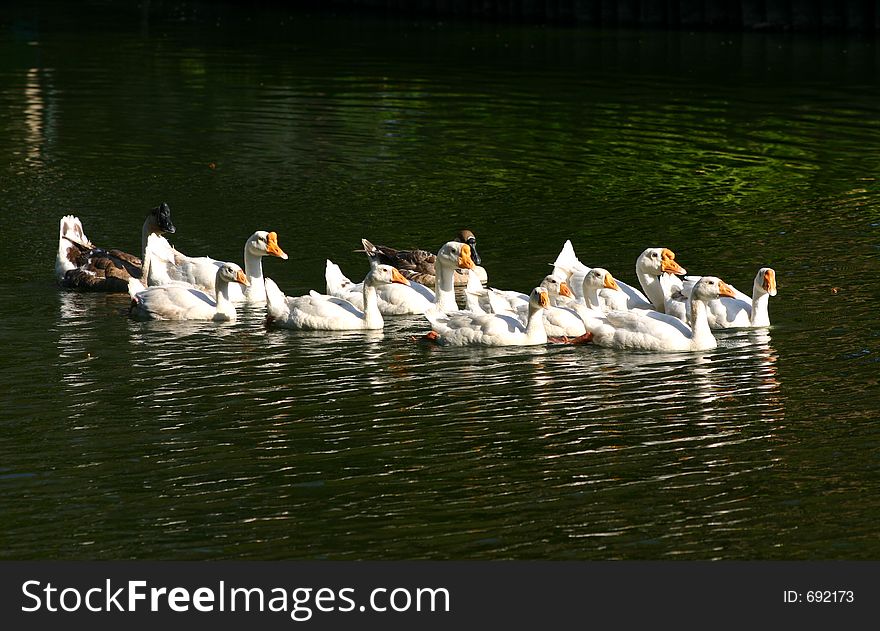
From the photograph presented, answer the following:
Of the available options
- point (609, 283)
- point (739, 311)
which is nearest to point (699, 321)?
point (739, 311)

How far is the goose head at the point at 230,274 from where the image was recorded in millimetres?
21891

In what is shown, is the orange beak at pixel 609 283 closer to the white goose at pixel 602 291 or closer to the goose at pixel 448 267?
the white goose at pixel 602 291

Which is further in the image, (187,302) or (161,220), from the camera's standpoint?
(161,220)

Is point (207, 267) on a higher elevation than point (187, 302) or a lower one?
higher

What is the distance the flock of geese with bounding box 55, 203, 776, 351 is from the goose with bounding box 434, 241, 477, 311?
0.02 metres

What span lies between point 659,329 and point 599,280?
1996 mm

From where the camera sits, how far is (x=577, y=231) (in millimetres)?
27609

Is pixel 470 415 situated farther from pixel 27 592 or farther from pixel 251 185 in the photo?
pixel 251 185

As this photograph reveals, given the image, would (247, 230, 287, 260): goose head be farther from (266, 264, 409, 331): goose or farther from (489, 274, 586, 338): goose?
(489, 274, 586, 338): goose

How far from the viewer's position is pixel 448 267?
22297mm

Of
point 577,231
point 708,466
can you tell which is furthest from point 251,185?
point 708,466

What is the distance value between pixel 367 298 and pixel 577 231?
23.9 ft

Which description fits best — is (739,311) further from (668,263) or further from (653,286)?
(653,286)

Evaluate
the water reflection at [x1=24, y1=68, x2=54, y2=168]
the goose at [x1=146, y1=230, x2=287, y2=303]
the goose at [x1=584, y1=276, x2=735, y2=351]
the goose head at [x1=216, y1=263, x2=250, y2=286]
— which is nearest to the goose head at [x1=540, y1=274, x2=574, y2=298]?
the goose at [x1=584, y1=276, x2=735, y2=351]
